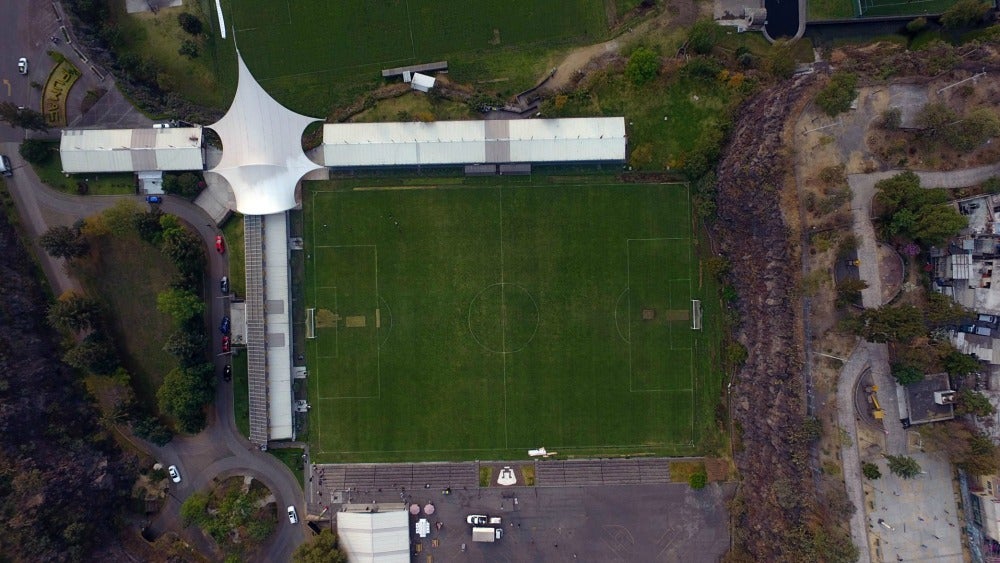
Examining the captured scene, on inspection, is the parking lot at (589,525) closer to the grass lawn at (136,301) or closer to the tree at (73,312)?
the grass lawn at (136,301)

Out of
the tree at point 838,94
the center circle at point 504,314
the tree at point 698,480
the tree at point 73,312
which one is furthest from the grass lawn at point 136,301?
the tree at point 838,94

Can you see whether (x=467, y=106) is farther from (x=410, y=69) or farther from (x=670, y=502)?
(x=670, y=502)

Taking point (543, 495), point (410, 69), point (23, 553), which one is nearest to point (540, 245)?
point (410, 69)

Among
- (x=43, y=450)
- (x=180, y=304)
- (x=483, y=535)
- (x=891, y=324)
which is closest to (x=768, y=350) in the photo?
(x=891, y=324)

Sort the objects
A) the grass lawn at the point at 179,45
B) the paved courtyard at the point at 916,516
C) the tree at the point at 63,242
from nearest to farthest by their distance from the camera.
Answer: the paved courtyard at the point at 916,516 → the tree at the point at 63,242 → the grass lawn at the point at 179,45

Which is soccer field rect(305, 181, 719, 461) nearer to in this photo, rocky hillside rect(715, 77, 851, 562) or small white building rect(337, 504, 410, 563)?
rocky hillside rect(715, 77, 851, 562)

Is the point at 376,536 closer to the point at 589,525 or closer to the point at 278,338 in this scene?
the point at 589,525
